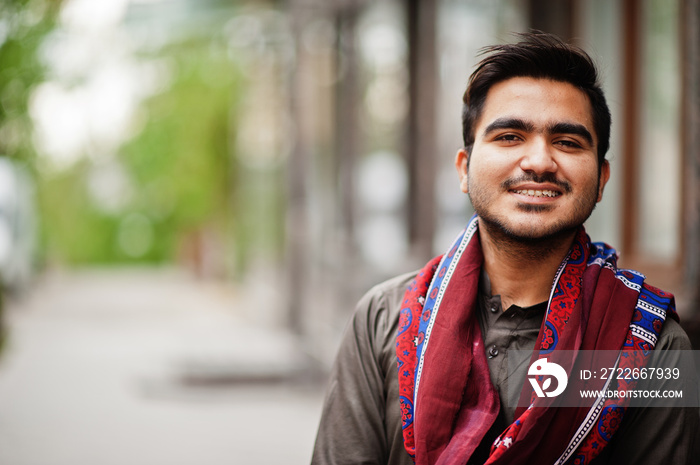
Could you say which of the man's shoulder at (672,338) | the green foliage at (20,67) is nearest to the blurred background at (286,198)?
the green foliage at (20,67)

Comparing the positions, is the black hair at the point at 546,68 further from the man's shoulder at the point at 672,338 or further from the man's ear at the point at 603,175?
the man's shoulder at the point at 672,338

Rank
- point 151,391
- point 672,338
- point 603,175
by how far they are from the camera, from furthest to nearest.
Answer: point 151,391, point 603,175, point 672,338

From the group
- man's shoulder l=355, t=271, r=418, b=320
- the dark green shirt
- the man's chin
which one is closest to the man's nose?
the man's chin

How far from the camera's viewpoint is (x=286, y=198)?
9.06 metres

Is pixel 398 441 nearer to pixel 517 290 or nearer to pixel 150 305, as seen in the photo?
pixel 517 290

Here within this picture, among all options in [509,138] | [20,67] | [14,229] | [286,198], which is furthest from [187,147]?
[509,138]

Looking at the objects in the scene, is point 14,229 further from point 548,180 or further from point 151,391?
point 548,180

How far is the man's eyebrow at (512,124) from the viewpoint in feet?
6.75

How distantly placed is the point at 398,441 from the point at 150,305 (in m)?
13.1

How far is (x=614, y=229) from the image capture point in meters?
4.66

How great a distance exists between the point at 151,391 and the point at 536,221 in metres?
6.35

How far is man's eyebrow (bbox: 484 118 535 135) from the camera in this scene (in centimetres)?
206

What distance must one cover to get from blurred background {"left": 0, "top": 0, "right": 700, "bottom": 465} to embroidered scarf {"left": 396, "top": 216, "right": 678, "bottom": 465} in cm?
47

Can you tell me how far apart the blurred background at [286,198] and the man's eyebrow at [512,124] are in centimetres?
29
